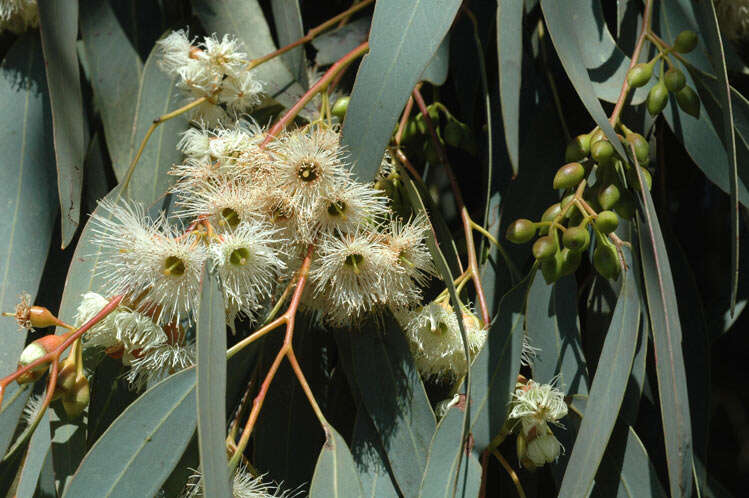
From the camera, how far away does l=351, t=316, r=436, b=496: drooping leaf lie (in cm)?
93

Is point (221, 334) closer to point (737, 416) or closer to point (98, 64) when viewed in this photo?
point (98, 64)

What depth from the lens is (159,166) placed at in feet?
3.77

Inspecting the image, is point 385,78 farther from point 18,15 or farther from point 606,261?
point 18,15

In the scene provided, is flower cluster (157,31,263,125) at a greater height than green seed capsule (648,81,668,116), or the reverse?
flower cluster (157,31,263,125)

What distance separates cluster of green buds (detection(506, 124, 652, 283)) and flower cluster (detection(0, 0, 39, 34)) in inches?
36.6

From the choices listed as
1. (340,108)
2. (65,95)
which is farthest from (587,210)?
(65,95)

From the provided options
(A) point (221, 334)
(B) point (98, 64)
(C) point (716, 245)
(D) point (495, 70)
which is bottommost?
(A) point (221, 334)

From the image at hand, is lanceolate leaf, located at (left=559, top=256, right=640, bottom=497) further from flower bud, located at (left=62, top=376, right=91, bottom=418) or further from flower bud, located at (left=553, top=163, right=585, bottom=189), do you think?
flower bud, located at (left=62, top=376, right=91, bottom=418)

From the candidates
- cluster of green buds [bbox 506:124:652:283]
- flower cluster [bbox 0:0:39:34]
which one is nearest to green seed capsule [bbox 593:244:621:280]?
cluster of green buds [bbox 506:124:652:283]

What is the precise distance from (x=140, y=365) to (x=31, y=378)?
12 cm

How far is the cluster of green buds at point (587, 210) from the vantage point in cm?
86

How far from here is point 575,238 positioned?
0.84 meters

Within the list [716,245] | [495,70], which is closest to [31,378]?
[495,70]

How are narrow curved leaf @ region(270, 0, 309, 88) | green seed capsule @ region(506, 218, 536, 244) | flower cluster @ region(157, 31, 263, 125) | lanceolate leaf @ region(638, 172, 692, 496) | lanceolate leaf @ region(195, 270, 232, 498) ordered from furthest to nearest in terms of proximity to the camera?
narrow curved leaf @ region(270, 0, 309, 88) < flower cluster @ region(157, 31, 263, 125) < green seed capsule @ region(506, 218, 536, 244) < lanceolate leaf @ region(638, 172, 692, 496) < lanceolate leaf @ region(195, 270, 232, 498)
